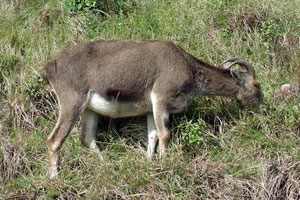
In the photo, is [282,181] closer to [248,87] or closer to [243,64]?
[248,87]

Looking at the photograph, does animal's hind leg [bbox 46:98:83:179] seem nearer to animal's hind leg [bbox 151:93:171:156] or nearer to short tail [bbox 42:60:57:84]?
short tail [bbox 42:60:57:84]

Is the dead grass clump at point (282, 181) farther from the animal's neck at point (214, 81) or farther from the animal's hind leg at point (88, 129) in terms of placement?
the animal's hind leg at point (88, 129)

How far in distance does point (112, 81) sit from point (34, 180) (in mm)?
1392

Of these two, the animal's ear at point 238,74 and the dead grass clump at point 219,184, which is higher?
the animal's ear at point 238,74

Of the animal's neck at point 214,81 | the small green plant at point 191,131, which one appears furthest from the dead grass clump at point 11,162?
the animal's neck at point 214,81

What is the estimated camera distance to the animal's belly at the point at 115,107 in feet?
27.6

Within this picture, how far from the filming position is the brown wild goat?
8.29m

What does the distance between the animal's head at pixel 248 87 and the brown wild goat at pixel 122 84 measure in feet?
1.61

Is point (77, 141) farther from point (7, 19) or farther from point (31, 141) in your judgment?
point (7, 19)

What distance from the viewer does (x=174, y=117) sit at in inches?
352

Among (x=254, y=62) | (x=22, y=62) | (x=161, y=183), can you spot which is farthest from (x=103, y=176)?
(x=254, y=62)

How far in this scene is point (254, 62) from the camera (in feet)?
32.5

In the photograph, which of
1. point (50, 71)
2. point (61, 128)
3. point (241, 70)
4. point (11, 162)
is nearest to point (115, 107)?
point (61, 128)

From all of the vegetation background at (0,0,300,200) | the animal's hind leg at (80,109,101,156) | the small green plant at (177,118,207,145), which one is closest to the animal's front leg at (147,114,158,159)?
the vegetation background at (0,0,300,200)
